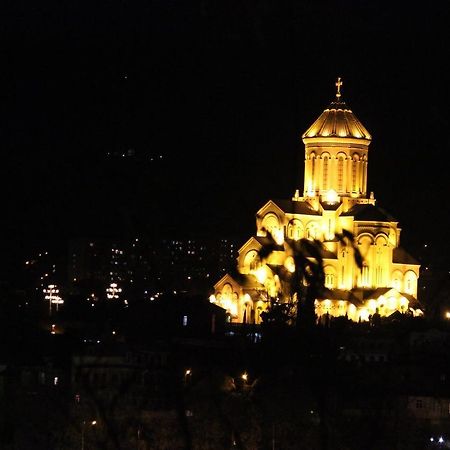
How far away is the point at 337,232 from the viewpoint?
218 feet

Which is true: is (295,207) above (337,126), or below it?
below

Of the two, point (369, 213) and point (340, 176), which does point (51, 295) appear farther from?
Answer: point (369, 213)

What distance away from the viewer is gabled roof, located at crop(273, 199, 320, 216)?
224 feet

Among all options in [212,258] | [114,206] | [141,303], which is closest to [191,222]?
[212,258]

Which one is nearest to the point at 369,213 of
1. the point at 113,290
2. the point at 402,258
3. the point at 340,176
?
the point at 402,258

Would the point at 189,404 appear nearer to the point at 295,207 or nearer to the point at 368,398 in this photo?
the point at 368,398

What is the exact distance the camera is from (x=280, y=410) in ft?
133

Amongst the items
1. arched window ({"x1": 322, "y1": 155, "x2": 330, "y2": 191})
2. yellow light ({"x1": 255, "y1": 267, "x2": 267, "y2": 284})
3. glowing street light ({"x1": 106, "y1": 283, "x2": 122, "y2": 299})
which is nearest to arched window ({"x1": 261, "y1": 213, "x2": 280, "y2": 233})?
arched window ({"x1": 322, "y1": 155, "x2": 330, "y2": 191})

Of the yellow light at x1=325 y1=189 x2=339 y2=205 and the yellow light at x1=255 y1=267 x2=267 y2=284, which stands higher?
the yellow light at x1=325 y1=189 x2=339 y2=205

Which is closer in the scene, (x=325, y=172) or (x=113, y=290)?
(x=113, y=290)

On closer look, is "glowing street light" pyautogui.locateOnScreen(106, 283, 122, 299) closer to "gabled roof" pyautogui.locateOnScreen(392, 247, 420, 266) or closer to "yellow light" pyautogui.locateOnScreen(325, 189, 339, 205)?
"yellow light" pyautogui.locateOnScreen(325, 189, 339, 205)

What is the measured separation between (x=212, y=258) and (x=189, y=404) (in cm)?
3925

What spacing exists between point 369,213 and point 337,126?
3251 mm

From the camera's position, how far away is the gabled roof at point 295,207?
68.1m
